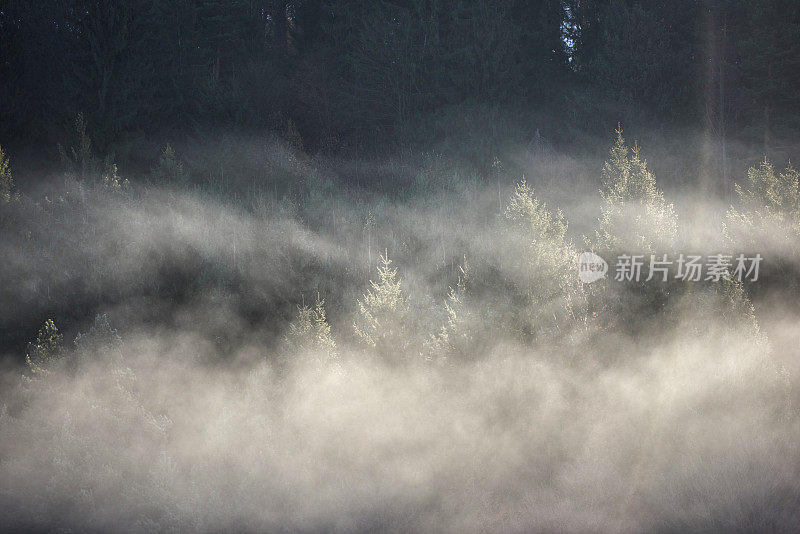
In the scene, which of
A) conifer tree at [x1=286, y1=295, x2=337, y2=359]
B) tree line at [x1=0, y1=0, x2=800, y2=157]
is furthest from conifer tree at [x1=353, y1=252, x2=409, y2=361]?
tree line at [x1=0, y1=0, x2=800, y2=157]

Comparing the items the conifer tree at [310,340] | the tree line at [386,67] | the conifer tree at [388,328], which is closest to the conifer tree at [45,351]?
the conifer tree at [310,340]

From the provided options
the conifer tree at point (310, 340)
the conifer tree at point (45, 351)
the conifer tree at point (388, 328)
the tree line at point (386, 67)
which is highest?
the tree line at point (386, 67)

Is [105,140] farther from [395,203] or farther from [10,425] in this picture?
[10,425]

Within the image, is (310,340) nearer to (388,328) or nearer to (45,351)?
(388,328)

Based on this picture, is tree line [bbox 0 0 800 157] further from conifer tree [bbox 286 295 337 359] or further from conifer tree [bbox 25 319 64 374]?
conifer tree [bbox 286 295 337 359]

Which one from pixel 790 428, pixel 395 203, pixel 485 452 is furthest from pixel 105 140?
pixel 790 428

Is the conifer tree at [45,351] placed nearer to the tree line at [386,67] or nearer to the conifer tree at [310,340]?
the conifer tree at [310,340]

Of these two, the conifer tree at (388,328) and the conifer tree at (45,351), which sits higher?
the conifer tree at (388,328)

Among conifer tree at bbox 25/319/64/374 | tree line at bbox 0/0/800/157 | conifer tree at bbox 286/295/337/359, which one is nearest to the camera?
conifer tree at bbox 25/319/64/374

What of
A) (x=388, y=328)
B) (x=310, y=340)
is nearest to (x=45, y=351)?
(x=310, y=340)

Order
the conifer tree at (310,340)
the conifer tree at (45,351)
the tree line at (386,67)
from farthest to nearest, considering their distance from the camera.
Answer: the tree line at (386,67)
the conifer tree at (310,340)
the conifer tree at (45,351)

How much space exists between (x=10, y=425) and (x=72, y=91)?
15.3 meters

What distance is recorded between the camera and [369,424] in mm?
8469

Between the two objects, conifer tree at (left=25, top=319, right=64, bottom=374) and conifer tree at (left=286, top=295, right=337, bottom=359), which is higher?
conifer tree at (left=286, top=295, right=337, bottom=359)
